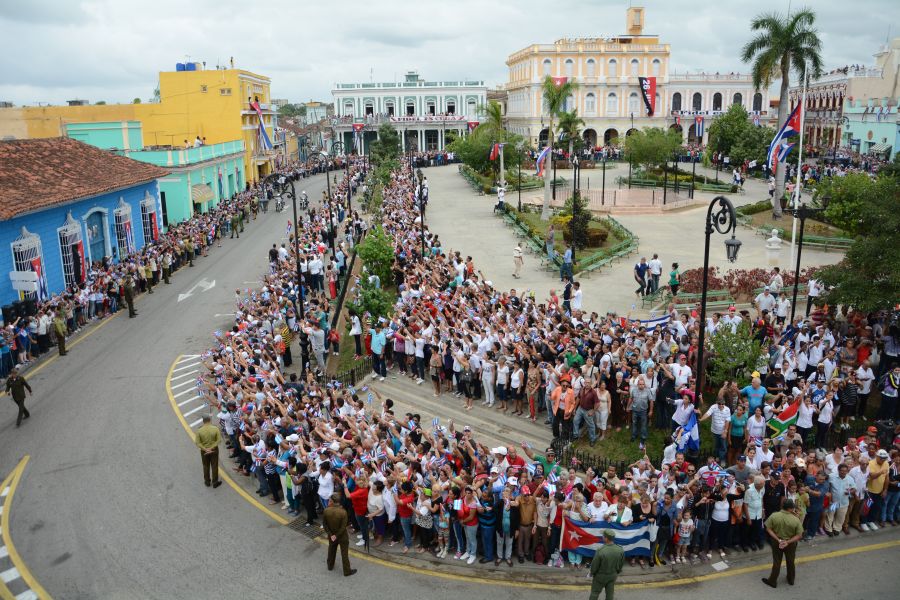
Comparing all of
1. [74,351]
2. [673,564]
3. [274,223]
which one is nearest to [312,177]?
[274,223]

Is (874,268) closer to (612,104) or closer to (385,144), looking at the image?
(385,144)

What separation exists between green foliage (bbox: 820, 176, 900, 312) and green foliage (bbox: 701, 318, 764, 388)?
Result: 2.78 m

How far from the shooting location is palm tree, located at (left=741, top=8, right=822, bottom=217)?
126ft

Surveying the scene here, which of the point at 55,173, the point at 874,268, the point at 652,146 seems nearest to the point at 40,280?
the point at 55,173

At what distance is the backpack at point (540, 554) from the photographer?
1099 cm

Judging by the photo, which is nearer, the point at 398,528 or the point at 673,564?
the point at 673,564

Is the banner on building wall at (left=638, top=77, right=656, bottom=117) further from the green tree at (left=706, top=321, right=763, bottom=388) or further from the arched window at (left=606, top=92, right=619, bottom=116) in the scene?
the green tree at (left=706, top=321, right=763, bottom=388)

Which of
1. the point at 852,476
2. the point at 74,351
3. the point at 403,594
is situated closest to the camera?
the point at 403,594

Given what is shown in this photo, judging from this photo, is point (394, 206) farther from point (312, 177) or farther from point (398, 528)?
point (312, 177)

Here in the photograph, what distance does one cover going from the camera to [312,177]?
7550cm

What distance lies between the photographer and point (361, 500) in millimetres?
11289

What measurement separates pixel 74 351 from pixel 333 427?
1315cm

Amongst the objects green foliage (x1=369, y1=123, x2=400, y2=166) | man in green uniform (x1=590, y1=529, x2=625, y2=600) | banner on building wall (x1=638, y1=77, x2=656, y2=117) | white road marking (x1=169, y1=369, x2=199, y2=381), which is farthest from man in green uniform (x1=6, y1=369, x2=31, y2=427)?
banner on building wall (x1=638, y1=77, x2=656, y2=117)

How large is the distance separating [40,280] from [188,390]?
11.0 meters
